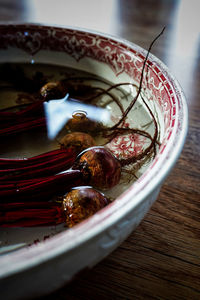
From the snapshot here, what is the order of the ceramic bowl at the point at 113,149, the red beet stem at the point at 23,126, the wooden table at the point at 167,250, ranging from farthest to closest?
the red beet stem at the point at 23,126, the wooden table at the point at 167,250, the ceramic bowl at the point at 113,149

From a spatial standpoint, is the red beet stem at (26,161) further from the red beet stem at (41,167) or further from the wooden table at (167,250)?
the wooden table at (167,250)

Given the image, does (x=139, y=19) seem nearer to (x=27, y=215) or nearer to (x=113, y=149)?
(x=113, y=149)

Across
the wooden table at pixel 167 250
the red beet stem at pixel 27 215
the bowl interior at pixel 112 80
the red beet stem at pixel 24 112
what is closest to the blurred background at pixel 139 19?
the wooden table at pixel 167 250

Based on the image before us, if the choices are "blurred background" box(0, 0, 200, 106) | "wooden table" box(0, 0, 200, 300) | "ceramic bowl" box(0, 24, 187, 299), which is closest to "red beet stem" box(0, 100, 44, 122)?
"ceramic bowl" box(0, 24, 187, 299)

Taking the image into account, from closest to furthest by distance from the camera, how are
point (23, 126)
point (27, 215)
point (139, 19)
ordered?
point (27, 215), point (23, 126), point (139, 19)

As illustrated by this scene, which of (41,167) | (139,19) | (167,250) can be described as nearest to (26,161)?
(41,167)

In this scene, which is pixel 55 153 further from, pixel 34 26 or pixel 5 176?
pixel 34 26

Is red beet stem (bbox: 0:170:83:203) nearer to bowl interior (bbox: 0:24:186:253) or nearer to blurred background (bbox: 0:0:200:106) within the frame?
bowl interior (bbox: 0:24:186:253)

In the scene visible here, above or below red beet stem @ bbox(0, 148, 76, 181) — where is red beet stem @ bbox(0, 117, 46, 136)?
above

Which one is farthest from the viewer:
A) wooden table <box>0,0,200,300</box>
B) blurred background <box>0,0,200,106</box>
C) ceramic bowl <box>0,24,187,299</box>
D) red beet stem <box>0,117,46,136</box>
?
blurred background <box>0,0,200,106</box>
